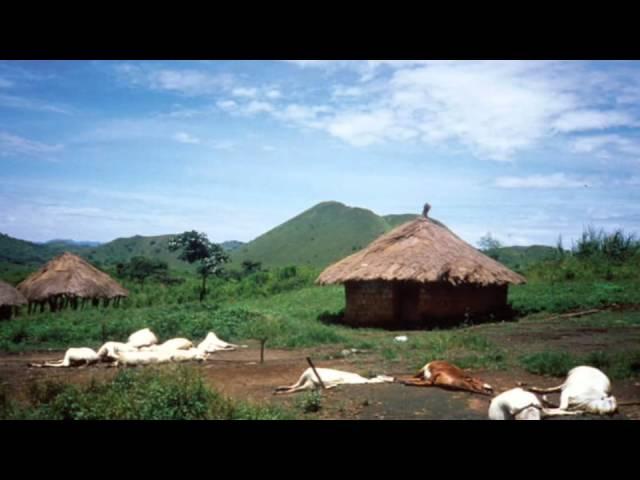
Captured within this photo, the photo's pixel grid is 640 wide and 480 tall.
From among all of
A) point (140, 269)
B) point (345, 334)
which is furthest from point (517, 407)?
point (140, 269)

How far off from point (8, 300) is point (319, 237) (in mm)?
34434

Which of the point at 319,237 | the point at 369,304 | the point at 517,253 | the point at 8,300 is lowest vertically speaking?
the point at 8,300

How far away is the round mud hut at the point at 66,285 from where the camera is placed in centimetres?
1675

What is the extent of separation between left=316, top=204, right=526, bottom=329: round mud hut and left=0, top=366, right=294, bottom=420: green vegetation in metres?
8.44

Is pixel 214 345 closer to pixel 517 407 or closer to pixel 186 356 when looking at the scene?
pixel 186 356

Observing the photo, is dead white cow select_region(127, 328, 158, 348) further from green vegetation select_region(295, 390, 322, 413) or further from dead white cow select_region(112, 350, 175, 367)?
green vegetation select_region(295, 390, 322, 413)

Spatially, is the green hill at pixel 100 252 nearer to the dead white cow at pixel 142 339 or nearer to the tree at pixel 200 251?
the tree at pixel 200 251

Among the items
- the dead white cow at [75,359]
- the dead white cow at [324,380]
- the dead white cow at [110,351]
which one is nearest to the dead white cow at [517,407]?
the dead white cow at [324,380]

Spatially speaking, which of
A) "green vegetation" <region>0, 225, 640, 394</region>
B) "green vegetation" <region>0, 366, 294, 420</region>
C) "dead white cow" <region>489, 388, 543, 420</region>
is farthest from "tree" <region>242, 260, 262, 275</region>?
"dead white cow" <region>489, 388, 543, 420</region>

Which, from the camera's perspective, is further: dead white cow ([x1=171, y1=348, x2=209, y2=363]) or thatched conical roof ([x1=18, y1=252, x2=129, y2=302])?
thatched conical roof ([x1=18, y1=252, x2=129, y2=302])

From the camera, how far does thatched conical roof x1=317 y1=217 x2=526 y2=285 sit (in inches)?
534

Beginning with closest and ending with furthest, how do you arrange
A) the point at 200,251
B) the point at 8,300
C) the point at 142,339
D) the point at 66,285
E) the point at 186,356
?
the point at 186,356
the point at 142,339
the point at 8,300
the point at 66,285
the point at 200,251

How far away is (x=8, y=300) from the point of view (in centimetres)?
1491
